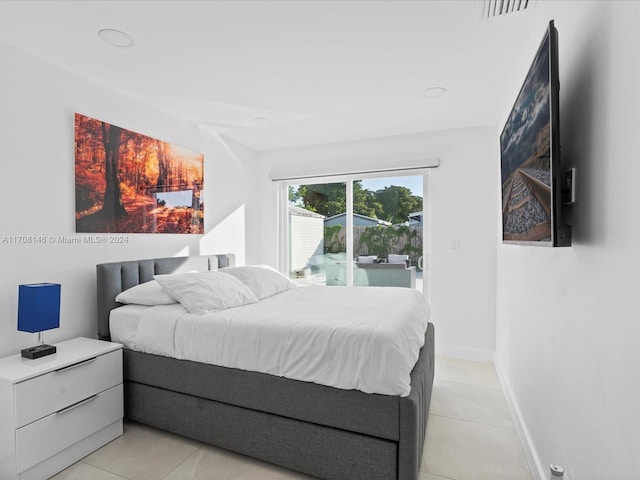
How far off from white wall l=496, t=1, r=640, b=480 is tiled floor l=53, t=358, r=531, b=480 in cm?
33

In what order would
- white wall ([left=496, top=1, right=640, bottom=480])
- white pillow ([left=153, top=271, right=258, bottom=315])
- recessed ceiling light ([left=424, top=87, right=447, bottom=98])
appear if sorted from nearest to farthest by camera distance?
1. white wall ([left=496, top=1, right=640, bottom=480])
2. white pillow ([left=153, top=271, right=258, bottom=315])
3. recessed ceiling light ([left=424, top=87, right=447, bottom=98])

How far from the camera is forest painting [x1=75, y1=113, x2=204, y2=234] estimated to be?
2.62 m

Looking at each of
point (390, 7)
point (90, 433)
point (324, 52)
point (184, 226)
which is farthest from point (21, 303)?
point (390, 7)

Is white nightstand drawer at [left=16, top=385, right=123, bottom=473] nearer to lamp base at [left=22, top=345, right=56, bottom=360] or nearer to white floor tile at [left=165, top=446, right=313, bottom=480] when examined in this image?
lamp base at [left=22, top=345, right=56, bottom=360]

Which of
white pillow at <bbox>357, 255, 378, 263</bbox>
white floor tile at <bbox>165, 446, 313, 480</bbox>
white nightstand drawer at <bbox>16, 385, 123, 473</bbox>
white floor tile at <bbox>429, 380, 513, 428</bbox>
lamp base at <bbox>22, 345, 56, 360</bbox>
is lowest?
white floor tile at <bbox>165, 446, 313, 480</bbox>

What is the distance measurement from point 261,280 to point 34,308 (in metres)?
1.61

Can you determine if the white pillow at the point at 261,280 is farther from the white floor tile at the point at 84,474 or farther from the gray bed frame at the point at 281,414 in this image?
the white floor tile at the point at 84,474

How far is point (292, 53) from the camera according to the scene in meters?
2.32

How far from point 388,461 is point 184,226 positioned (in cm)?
270

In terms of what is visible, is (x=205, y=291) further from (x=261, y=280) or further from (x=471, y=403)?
(x=471, y=403)

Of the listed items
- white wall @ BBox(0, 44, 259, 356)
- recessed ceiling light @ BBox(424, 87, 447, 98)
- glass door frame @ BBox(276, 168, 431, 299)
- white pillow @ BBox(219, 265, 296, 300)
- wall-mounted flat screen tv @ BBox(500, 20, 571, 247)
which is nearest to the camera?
wall-mounted flat screen tv @ BBox(500, 20, 571, 247)

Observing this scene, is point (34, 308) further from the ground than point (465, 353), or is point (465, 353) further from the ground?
point (34, 308)

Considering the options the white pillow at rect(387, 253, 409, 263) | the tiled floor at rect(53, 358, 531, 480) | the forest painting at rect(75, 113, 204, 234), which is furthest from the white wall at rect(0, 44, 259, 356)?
the white pillow at rect(387, 253, 409, 263)

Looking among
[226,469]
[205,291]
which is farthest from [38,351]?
[226,469]
